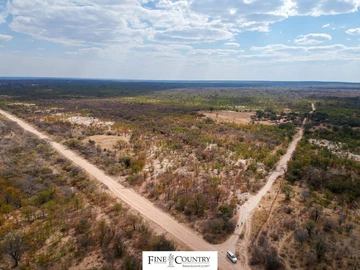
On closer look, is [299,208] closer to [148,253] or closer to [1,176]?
[148,253]

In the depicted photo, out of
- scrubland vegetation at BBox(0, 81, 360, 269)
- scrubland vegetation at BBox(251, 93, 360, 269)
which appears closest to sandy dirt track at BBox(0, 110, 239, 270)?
scrubland vegetation at BBox(0, 81, 360, 269)

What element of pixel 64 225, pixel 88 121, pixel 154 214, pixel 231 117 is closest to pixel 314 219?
pixel 154 214

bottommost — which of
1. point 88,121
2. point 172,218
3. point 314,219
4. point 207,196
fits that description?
point 172,218

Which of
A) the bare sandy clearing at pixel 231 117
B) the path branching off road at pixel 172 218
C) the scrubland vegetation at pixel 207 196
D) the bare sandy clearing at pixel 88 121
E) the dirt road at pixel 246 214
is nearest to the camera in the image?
the scrubland vegetation at pixel 207 196

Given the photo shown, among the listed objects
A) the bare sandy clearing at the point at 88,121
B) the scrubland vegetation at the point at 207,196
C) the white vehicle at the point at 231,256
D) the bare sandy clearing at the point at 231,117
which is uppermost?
the bare sandy clearing at the point at 231,117

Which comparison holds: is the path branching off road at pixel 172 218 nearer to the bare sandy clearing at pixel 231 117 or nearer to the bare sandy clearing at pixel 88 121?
the bare sandy clearing at pixel 88 121

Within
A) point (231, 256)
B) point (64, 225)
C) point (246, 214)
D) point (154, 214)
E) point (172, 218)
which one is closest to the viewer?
point (231, 256)

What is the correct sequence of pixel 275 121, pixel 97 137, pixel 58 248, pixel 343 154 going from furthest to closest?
pixel 275 121 → pixel 97 137 → pixel 343 154 → pixel 58 248

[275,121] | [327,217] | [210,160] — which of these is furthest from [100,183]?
[275,121]

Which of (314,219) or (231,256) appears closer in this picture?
(231,256)

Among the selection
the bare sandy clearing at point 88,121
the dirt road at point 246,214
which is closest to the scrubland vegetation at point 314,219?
the dirt road at point 246,214

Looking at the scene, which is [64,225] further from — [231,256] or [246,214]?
[246,214]
